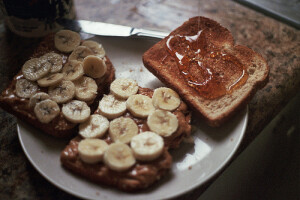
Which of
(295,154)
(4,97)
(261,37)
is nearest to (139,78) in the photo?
(4,97)

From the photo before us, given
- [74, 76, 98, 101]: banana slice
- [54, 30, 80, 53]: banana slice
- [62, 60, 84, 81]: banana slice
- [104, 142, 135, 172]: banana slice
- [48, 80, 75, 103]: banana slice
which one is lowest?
[104, 142, 135, 172]: banana slice

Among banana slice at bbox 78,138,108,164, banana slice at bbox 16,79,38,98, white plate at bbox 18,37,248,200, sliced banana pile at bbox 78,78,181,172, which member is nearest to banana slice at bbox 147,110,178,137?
sliced banana pile at bbox 78,78,181,172

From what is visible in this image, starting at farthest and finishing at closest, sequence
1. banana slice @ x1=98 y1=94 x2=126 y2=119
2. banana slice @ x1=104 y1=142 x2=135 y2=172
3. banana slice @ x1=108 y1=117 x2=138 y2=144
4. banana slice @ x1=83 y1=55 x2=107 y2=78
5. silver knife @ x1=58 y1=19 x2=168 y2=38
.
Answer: silver knife @ x1=58 y1=19 x2=168 y2=38 < banana slice @ x1=83 y1=55 x2=107 y2=78 < banana slice @ x1=98 y1=94 x2=126 y2=119 < banana slice @ x1=108 y1=117 x2=138 y2=144 < banana slice @ x1=104 y1=142 x2=135 y2=172

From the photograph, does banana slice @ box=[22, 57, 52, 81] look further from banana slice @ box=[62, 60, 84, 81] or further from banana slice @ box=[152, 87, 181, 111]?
banana slice @ box=[152, 87, 181, 111]

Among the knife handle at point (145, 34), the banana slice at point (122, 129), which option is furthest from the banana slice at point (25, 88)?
the knife handle at point (145, 34)

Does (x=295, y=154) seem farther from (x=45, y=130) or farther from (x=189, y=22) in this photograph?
(x=45, y=130)

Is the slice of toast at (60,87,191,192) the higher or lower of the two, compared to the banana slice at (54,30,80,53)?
lower
